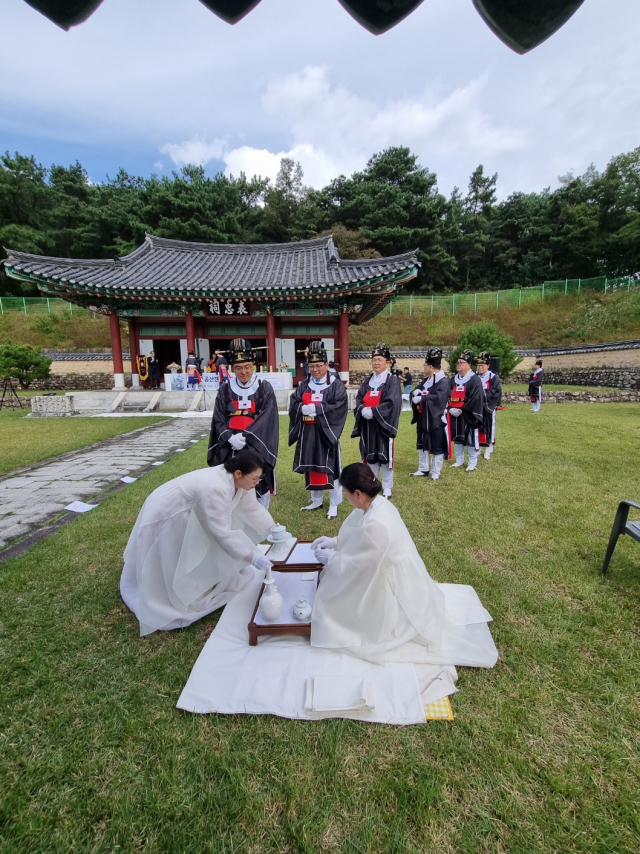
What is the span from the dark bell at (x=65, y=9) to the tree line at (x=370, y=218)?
27333 mm

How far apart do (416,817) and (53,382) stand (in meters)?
22.8

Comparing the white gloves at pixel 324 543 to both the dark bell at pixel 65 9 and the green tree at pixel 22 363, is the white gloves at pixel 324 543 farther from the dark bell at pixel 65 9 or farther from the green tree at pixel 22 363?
the green tree at pixel 22 363

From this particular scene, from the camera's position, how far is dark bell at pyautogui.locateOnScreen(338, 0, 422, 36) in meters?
0.97

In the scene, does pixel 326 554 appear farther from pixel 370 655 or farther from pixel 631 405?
pixel 631 405

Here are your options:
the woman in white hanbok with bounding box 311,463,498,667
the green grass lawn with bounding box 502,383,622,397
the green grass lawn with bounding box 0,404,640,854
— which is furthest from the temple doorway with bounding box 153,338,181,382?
the woman in white hanbok with bounding box 311,463,498,667

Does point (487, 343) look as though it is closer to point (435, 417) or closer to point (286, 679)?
point (435, 417)

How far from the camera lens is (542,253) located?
3152 cm

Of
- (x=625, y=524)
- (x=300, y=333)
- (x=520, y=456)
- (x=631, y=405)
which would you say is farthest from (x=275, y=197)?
(x=625, y=524)

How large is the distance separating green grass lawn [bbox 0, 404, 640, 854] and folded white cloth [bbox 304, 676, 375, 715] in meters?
0.08

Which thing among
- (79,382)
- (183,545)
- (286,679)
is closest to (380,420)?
(183,545)

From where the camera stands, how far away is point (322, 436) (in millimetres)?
4789

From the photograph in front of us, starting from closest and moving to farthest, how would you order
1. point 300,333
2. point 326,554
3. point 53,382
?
point 326,554 < point 300,333 < point 53,382

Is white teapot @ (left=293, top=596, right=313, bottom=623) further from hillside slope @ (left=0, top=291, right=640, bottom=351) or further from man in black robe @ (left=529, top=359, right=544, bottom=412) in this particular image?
hillside slope @ (left=0, top=291, right=640, bottom=351)

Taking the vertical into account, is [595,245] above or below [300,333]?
above
